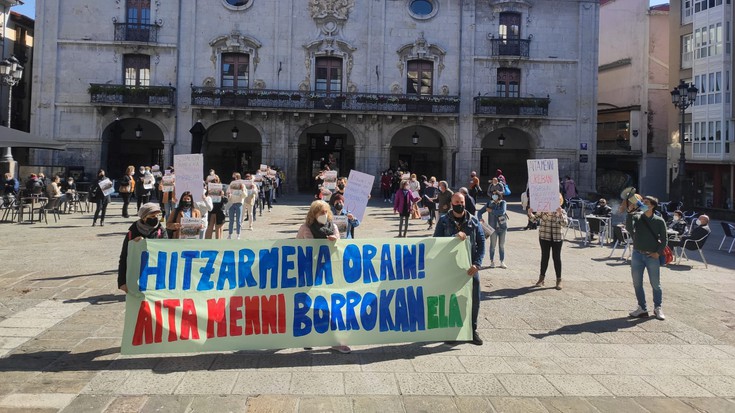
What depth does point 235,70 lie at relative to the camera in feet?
100

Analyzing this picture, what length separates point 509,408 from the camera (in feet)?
15.8

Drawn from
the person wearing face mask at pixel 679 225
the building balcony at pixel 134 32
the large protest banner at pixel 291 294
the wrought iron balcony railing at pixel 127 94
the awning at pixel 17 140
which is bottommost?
the large protest banner at pixel 291 294

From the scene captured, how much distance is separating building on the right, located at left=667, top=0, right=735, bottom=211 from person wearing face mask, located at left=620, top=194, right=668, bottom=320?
24593 mm

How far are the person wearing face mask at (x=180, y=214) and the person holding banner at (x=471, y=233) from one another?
4136 millimetres

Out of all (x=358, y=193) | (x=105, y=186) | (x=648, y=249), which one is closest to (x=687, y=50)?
(x=358, y=193)

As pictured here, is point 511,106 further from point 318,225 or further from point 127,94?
point 318,225

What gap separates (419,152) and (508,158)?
5.68m

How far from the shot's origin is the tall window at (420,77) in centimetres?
3136

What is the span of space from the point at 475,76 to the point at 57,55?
73.9 ft

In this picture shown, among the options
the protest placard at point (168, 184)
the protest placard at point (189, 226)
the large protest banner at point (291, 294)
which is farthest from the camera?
the protest placard at point (168, 184)

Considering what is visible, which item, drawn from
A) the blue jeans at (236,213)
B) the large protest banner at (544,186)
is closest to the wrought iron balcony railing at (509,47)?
the blue jeans at (236,213)

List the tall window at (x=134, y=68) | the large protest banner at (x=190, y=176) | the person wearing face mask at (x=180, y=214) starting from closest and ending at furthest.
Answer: the person wearing face mask at (x=180, y=214) → the large protest banner at (x=190, y=176) → the tall window at (x=134, y=68)

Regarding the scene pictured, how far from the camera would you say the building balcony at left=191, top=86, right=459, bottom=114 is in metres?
29.6

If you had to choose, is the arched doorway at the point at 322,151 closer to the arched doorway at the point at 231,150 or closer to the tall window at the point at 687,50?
the arched doorway at the point at 231,150
